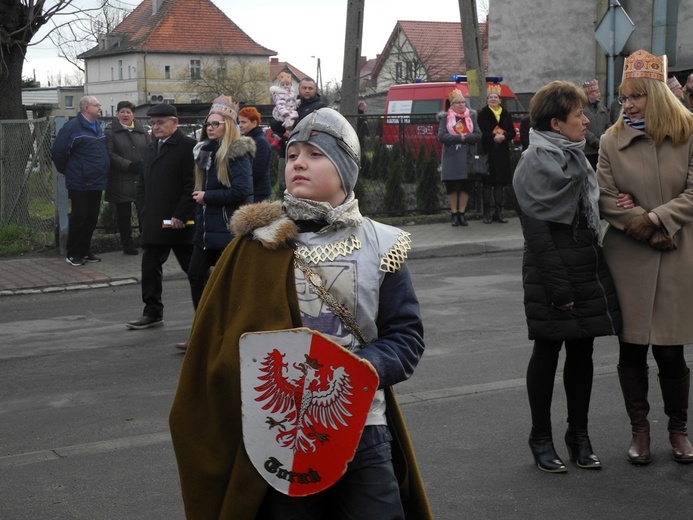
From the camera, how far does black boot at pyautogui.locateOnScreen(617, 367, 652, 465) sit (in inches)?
210

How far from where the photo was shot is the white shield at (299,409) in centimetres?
274

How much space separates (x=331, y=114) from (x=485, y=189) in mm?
13150

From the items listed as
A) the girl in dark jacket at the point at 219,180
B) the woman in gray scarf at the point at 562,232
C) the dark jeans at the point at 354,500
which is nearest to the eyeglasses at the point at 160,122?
the girl in dark jacket at the point at 219,180

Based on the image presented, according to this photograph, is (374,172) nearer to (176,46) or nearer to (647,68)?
(647,68)

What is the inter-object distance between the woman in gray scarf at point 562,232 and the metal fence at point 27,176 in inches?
375

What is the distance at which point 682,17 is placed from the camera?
2931cm

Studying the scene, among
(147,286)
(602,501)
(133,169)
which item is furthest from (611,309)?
(133,169)

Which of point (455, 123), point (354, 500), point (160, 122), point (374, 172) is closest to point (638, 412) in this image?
point (354, 500)

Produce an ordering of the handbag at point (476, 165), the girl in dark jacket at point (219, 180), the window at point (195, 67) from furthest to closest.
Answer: the window at point (195, 67), the handbag at point (476, 165), the girl in dark jacket at point (219, 180)

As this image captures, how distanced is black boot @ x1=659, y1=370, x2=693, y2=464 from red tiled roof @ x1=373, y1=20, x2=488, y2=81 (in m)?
63.9

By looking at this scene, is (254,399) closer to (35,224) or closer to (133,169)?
(133,169)

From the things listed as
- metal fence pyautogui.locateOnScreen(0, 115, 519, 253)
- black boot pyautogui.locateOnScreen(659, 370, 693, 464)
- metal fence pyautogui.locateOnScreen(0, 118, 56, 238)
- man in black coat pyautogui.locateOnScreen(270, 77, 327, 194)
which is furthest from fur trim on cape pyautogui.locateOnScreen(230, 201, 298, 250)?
metal fence pyautogui.locateOnScreen(0, 115, 519, 253)

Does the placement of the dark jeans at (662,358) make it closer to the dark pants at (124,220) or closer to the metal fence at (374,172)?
the dark pants at (124,220)

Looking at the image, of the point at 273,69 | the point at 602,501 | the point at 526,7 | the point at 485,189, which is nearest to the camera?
the point at 602,501
